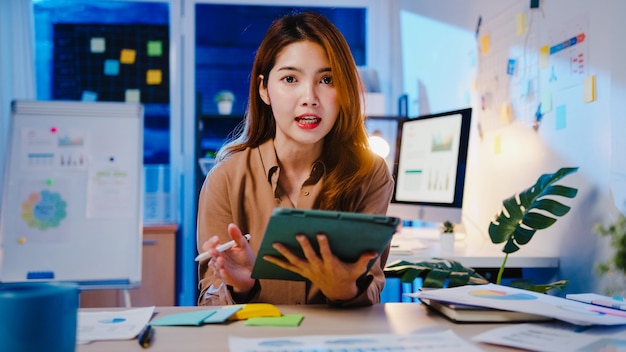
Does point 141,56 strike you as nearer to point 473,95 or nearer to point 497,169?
point 473,95

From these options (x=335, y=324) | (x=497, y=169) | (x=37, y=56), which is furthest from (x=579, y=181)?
(x=37, y=56)

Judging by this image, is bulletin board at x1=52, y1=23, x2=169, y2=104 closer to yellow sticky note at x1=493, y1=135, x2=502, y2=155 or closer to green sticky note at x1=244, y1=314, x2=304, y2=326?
yellow sticky note at x1=493, y1=135, x2=502, y2=155

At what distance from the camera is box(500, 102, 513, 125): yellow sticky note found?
231 cm

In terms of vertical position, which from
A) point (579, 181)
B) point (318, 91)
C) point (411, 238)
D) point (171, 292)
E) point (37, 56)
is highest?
point (37, 56)

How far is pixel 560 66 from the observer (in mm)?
1906

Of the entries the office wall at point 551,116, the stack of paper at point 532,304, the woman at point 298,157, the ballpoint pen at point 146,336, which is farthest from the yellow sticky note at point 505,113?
the ballpoint pen at point 146,336

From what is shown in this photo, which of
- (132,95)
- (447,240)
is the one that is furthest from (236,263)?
(132,95)

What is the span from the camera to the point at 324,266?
956 mm

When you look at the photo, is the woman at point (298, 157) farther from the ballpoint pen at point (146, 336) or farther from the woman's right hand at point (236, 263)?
the ballpoint pen at point (146, 336)

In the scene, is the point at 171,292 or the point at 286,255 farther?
the point at 171,292

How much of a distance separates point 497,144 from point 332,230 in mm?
1771

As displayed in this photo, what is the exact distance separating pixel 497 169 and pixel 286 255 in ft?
5.73

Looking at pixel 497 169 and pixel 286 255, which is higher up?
pixel 497 169

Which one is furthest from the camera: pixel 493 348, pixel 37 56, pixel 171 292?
pixel 37 56
